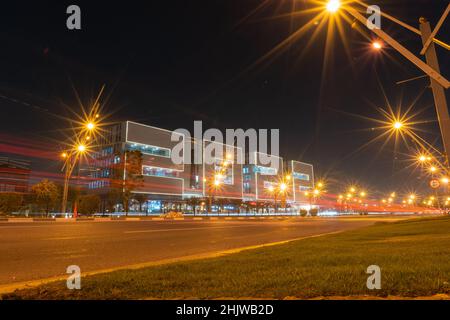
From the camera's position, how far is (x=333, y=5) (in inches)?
352

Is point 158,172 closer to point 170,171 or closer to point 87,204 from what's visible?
point 170,171

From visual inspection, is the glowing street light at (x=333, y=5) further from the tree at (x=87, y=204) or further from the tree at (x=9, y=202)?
the tree at (x=87, y=204)

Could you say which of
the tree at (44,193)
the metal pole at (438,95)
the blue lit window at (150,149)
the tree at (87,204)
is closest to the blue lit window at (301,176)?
the blue lit window at (150,149)

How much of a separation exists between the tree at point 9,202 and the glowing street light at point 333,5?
39.7 m

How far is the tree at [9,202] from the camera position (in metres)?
38.0

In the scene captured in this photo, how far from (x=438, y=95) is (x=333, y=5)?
132 inches

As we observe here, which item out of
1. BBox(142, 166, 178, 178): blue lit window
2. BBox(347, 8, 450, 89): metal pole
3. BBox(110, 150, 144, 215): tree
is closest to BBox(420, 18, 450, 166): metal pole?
BBox(347, 8, 450, 89): metal pole

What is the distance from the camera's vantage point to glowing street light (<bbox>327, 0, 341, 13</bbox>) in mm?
8914

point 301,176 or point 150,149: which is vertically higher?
point 301,176

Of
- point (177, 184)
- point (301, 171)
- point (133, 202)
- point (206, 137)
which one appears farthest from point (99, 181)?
point (301, 171)

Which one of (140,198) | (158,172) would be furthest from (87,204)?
(158,172)

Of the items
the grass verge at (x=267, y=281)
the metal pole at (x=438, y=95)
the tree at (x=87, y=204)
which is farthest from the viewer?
the tree at (x=87, y=204)
